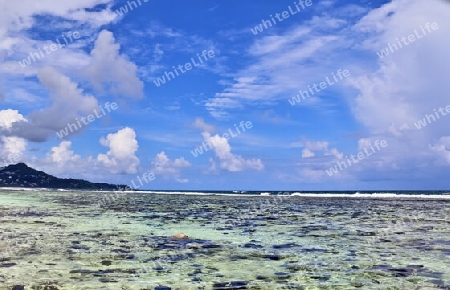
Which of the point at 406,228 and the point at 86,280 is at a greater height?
the point at 86,280

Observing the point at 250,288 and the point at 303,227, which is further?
the point at 303,227

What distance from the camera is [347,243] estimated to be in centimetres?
2105

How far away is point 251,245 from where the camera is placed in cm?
2008

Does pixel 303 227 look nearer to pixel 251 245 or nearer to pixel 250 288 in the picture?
pixel 251 245

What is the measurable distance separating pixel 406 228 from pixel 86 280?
77.9 ft

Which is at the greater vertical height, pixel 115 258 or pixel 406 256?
pixel 115 258

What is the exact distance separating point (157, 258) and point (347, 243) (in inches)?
409

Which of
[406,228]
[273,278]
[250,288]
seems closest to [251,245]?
[273,278]

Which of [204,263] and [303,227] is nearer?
[204,263]

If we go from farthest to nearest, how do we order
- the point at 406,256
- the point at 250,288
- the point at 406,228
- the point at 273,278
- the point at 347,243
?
the point at 406,228, the point at 347,243, the point at 406,256, the point at 273,278, the point at 250,288

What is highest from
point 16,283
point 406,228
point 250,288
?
point 16,283

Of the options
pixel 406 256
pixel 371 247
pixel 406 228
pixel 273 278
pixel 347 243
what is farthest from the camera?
pixel 406 228

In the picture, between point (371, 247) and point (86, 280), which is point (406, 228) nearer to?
point (371, 247)

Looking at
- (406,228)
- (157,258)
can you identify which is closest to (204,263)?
(157,258)
